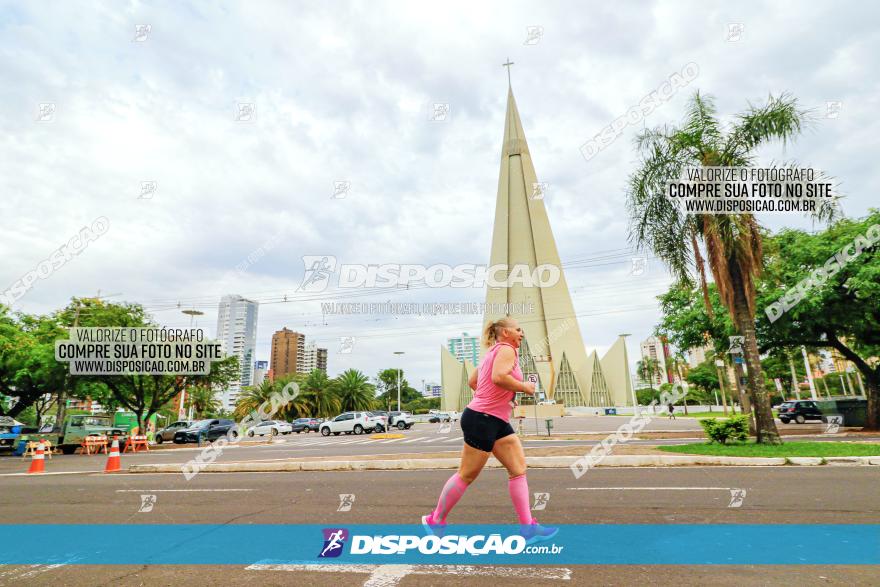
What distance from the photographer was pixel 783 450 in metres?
11.3

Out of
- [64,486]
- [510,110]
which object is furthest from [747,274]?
[510,110]

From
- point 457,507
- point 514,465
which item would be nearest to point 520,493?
point 514,465

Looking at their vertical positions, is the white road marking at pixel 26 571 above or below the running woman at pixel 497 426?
below

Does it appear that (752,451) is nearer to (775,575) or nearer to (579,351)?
(775,575)

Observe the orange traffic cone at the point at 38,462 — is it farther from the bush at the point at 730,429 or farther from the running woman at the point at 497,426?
the bush at the point at 730,429

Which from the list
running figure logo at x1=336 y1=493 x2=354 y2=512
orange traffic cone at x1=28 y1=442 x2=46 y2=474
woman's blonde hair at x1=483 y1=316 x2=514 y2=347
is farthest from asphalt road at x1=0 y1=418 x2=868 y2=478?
woman's blonde hair at x1=483 y1=316 x2=514 y2=347

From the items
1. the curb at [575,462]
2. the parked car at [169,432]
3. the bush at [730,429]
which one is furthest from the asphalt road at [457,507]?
the parked car at [169,432]

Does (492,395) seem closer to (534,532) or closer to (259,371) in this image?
(534,532)

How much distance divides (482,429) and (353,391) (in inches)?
2367

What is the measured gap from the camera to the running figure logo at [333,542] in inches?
163

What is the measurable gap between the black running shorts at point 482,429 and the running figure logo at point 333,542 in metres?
1.55

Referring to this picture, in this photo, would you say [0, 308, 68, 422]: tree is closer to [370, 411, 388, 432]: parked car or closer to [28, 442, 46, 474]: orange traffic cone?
[28, 442, 46, 474]: orange traffic cone

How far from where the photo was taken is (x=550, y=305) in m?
81.2

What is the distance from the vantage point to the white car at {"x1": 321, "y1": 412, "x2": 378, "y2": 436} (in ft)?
112
